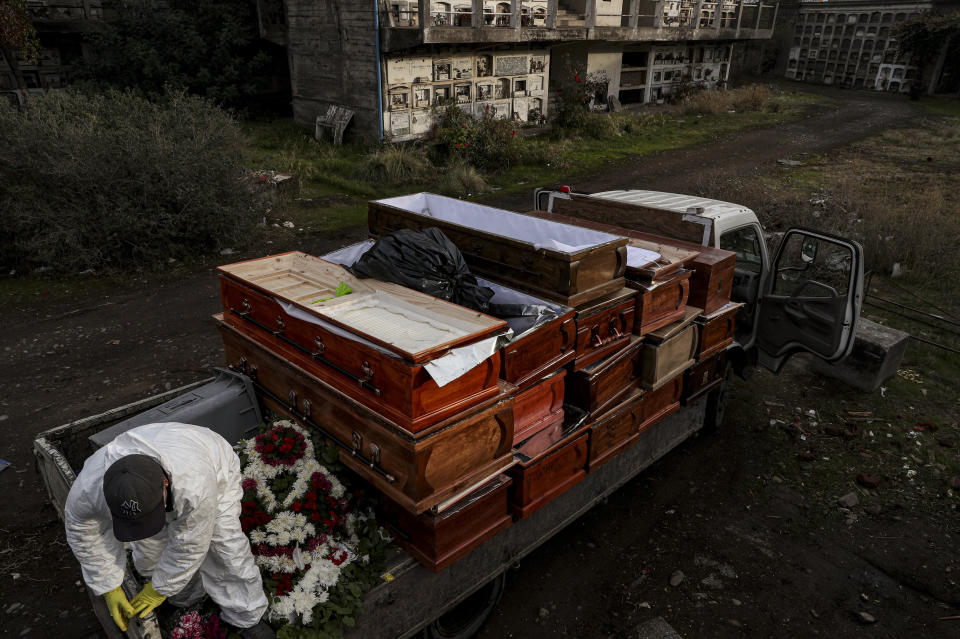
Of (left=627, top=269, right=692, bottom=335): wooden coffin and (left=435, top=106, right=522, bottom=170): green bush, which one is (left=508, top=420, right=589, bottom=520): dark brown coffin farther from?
(left=435, top=106, right=522, bottom=170): green bush

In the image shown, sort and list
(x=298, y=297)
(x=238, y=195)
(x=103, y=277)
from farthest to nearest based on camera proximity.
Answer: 1. (x=238, y=195)
2. (x=103, y=277)
3. (x=298, y=297)

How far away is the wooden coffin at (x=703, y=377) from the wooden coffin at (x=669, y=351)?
0.69 feet

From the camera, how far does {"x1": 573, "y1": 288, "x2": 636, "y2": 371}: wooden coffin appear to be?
4.38 m

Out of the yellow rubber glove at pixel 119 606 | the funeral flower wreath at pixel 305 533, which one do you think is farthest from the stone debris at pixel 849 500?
the yellow rubber glove at pixel 119 606

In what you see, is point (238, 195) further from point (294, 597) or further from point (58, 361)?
point (294, 597)

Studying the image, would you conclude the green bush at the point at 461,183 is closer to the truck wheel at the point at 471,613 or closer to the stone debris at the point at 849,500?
the stone debris at the point at 849,500

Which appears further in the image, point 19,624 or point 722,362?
point 722,362

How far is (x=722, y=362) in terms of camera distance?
235 inches

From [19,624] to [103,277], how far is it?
7057mm

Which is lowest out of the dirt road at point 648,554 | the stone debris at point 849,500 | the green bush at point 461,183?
the dirt road at point 648,554

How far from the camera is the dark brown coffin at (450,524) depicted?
345 cm

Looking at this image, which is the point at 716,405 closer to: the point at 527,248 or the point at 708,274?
the point at 708,274

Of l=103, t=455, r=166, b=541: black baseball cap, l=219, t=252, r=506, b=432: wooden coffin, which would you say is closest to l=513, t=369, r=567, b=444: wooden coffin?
l=219, t=252, r=506, b=432: wooden coffin

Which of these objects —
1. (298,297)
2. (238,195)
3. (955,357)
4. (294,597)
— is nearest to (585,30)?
(238,195)
